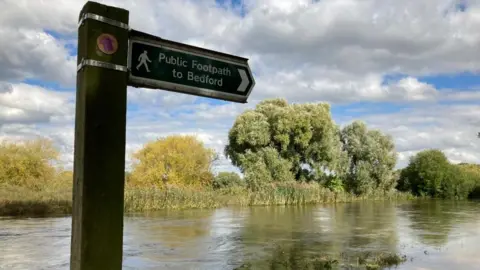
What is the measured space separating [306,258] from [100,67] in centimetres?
751

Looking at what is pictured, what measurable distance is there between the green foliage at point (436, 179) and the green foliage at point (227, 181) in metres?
17.1

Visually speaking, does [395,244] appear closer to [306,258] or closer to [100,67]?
[306,258]

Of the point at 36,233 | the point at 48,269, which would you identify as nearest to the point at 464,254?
the point at 48,269

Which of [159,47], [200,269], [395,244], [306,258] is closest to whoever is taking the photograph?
[159,47]

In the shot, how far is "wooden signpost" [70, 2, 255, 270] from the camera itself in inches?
75.8

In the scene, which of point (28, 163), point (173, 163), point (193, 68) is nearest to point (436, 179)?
point (173, 163)

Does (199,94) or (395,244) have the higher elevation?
(199,94)

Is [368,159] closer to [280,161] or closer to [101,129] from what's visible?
[280,161]

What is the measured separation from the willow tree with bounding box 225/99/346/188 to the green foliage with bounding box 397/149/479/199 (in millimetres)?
9882

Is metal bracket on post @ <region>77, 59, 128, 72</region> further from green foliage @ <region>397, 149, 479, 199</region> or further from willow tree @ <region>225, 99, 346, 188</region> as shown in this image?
green foliage @ <region>397, 149, 479, 199</region>

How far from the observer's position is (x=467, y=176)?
138ft

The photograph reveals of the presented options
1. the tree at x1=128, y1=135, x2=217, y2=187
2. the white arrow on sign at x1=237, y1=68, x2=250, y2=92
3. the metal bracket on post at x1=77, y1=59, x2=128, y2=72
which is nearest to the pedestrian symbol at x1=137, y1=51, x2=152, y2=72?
the metal bracket on post at x1=77, y1=59, x2=128, y2=72

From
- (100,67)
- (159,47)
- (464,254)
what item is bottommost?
(464,254)

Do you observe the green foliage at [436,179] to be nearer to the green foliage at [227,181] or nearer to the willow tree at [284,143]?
the willow tree at [284,143]
